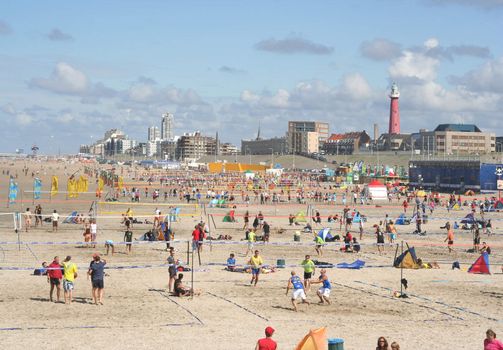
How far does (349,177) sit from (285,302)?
77478 millimetres

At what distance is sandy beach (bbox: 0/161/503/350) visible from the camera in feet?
45.6

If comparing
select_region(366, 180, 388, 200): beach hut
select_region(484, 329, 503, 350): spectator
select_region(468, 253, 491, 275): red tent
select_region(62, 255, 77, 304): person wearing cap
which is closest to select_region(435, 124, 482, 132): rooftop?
select_region(366, 180, 388, 200): beach hut

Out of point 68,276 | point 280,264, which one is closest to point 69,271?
point 68,276

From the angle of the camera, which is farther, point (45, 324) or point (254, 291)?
point (254, 291)

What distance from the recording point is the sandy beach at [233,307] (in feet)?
45.6

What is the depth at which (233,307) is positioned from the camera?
17.0 metres

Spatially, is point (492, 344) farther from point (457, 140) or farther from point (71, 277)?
point (457, 140)

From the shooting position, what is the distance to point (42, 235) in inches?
1245

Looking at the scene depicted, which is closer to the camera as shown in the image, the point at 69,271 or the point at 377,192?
the point at 69,271

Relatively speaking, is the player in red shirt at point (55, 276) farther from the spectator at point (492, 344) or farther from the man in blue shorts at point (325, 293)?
the spectator at point (492, 344)

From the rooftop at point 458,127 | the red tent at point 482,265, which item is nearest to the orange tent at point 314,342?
the red tent at point 482,265

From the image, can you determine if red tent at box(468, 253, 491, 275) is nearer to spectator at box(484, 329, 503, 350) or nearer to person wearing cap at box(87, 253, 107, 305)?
spectator at box(484, 329, 503, 350)

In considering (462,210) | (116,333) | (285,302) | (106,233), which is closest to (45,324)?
(116,333)

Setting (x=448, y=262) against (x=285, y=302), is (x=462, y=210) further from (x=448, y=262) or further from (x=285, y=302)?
(x=285, y=302)
